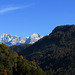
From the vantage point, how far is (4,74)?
137 metres

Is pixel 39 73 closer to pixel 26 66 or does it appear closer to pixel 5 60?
pixel 26 66

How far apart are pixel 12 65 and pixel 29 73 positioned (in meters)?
13.9

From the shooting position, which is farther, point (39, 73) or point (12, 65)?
point (39, 73)

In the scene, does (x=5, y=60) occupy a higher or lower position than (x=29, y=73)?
higher

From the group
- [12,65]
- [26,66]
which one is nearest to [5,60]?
[12,65]

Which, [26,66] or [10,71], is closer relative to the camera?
[10,71]

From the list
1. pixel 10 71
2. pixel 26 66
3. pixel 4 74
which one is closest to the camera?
pixel 4 74

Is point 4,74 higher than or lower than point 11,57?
lower

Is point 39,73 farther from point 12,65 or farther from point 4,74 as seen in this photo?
point 4,74

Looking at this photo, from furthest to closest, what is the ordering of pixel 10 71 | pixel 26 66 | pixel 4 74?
pixel 26 66 < pixel 10 71 < pixel 4 74

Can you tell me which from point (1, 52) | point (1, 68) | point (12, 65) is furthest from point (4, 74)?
point (1, 52)

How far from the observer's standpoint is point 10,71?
147 meters

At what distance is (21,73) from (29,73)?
6.97 meters

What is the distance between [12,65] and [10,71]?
7626 millimetres
